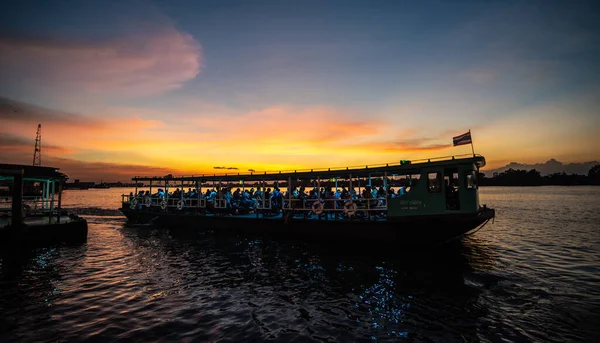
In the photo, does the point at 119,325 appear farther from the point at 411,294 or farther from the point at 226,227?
the point at 226,227

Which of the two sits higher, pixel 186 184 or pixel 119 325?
pixel 186 184

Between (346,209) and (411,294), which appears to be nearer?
(411,294)

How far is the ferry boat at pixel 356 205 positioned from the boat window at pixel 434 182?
5 cm

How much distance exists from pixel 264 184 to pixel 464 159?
13.4m

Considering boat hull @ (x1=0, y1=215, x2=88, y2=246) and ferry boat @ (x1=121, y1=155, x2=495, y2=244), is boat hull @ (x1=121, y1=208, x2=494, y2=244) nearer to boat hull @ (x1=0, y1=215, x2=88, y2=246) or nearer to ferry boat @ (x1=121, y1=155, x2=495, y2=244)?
ferry boat @ (x1=121, y1=155, x2=495, y2=244)

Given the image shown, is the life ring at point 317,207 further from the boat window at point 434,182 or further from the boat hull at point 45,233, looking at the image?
the boat hull at point 45,233

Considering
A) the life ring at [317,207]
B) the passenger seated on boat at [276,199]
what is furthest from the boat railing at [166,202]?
the life ring at [317,207]

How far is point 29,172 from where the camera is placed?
56.6ft

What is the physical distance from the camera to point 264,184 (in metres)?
21.7

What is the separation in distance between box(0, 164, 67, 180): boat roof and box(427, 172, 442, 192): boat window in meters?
22.6

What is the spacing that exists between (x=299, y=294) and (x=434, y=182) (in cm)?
892

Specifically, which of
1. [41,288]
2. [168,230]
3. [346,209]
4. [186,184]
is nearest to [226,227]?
[168,230]

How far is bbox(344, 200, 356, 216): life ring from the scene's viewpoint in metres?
16.5

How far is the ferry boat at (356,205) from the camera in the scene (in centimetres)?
1386
